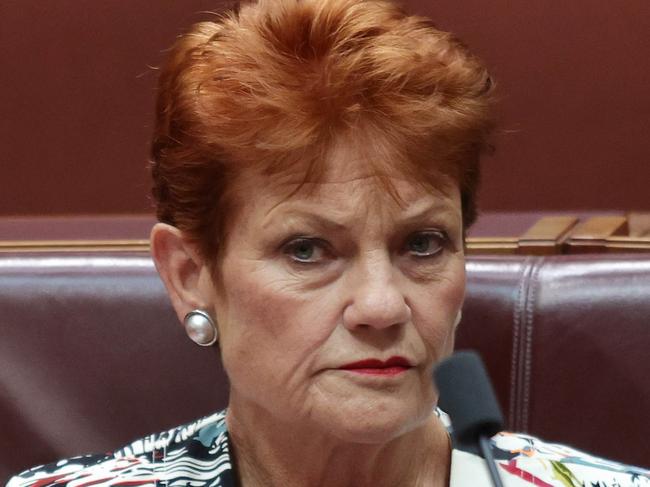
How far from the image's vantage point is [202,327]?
1.10 m

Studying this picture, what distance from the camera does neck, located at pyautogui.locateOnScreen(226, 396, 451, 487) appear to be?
1078mm

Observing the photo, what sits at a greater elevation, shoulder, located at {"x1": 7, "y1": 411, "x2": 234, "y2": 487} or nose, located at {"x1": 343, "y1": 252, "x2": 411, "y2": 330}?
nose, located at {"x1": 343, "y1": 252, "x2": 411, "y2": 330}

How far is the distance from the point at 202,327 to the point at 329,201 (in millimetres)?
201

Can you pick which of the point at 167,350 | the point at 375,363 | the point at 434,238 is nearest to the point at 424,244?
the point at 434,238

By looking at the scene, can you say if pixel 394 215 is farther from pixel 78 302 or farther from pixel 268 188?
pixel 78 302

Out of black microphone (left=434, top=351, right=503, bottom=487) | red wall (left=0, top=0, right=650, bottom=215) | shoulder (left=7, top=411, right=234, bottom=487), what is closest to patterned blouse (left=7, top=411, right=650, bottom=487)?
shoulder (left=7, top=411, right=234, bottom=487)

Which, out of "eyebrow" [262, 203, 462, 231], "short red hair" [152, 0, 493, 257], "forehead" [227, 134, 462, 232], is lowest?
"eyebrow" [262, 203, 462, 231]

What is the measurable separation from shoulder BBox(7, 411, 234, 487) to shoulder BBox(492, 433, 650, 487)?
28 cm

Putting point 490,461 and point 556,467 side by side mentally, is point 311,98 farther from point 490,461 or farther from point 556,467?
point 556,467

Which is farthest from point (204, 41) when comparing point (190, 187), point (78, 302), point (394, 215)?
point (78, 302)

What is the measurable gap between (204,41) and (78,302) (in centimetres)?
46

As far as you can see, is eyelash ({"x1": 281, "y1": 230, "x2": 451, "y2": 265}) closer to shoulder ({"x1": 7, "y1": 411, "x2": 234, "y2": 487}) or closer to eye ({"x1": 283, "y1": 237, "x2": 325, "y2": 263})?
eye ({"x1": 283, "y1": 237, "x2": 325, "y2": 263})

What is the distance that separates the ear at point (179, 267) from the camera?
1109mm

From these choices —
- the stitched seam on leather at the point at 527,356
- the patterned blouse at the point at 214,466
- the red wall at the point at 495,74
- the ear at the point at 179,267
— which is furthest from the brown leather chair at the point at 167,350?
the red wall at the point at 495,74
